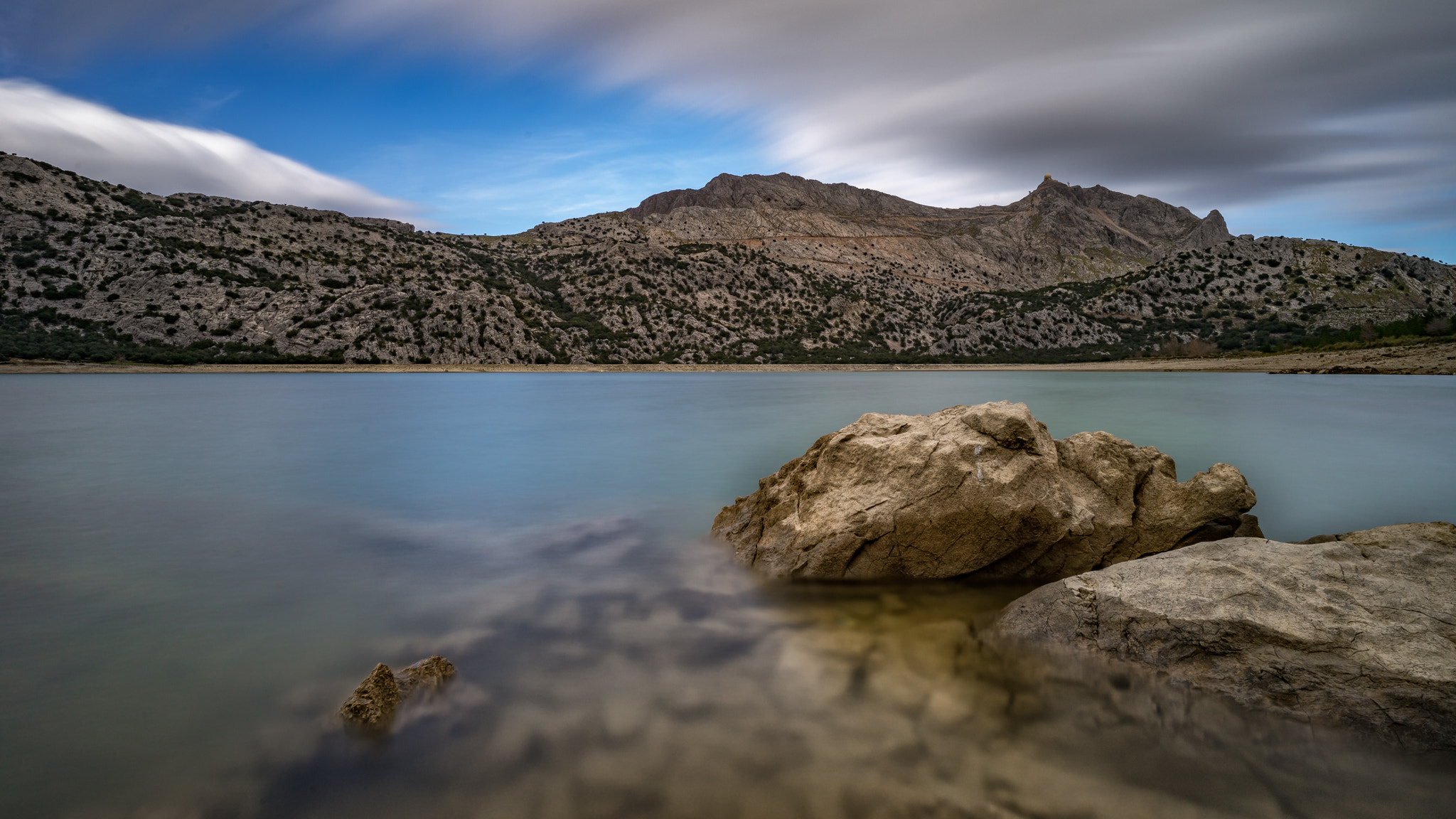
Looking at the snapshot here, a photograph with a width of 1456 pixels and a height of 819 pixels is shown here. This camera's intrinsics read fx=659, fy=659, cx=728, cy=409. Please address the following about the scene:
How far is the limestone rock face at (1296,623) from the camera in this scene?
13.5ft

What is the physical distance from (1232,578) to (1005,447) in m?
2.50

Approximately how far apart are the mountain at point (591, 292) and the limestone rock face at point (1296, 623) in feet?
198

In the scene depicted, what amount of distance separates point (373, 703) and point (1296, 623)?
6.36m

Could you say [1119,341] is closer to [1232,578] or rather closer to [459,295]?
[459,295]

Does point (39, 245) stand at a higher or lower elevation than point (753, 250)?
lower

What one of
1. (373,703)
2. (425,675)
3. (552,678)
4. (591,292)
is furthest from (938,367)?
(373,703)

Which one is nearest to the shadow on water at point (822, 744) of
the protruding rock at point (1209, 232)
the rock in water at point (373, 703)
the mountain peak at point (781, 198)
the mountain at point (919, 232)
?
the rock in water at point (373, 703)

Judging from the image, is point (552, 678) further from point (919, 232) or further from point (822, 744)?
point (919, 232)

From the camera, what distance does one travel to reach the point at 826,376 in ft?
224

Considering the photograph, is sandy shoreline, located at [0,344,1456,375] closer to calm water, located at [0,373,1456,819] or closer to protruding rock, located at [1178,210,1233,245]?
calm water, located at [0,373,1456,819]

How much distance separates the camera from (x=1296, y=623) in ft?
15.0

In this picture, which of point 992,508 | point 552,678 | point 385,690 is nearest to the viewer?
point 385,690

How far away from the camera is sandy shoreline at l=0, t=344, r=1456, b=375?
41.3m

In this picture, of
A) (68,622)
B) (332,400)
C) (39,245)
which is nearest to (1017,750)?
(68,622)
